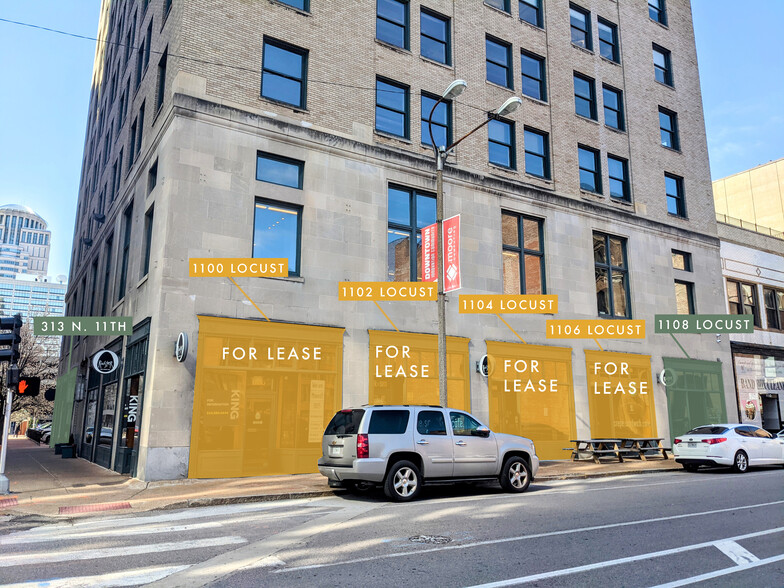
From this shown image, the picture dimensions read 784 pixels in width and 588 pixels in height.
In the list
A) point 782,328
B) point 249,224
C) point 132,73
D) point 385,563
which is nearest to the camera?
point 385,563

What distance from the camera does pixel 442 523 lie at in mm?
8992

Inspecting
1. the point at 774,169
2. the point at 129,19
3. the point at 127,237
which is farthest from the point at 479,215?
the point at 774,169

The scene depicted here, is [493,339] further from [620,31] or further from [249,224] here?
[620,31]

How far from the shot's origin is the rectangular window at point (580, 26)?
87.4 ft

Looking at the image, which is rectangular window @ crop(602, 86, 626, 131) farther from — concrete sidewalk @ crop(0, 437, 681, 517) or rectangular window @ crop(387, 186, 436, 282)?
concrete sidewalk @ crop(0, 437, 681, 517)

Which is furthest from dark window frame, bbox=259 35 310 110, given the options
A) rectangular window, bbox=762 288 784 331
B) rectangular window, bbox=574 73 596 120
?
rectangular window, bbox=762 288 784 331

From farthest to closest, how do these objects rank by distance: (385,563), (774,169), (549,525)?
(774,169)
(549,525)
(385,563)

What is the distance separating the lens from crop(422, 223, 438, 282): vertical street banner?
62.4 feet

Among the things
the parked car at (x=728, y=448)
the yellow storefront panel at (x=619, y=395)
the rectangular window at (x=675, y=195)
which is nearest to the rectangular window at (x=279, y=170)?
the yellow storefront panel at (x=619, y=395)

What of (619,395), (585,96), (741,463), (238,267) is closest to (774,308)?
(619,395)

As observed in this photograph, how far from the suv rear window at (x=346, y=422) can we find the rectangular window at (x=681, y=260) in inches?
804

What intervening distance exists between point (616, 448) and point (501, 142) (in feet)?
38.6

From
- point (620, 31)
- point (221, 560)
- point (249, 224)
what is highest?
point (620, 31)

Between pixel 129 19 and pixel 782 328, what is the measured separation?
35273 millimetres
